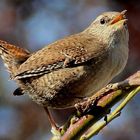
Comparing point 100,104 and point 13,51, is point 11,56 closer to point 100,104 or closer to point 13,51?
point 13,51

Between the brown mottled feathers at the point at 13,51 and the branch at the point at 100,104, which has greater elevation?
the branch at the point at 100,104

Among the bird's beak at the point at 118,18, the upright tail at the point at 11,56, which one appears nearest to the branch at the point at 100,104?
the bird's beak at the point at 118,18

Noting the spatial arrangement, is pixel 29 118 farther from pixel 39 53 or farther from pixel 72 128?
pixel 72 128

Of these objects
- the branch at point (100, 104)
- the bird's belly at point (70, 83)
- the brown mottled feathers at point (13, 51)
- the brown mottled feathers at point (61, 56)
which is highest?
the branch at point (100, 104)

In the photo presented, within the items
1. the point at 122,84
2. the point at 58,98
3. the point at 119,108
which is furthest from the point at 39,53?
the point at 122,84

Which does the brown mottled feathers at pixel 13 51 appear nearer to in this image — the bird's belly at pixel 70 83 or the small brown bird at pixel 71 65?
the small brown bird at pixel 71 65
